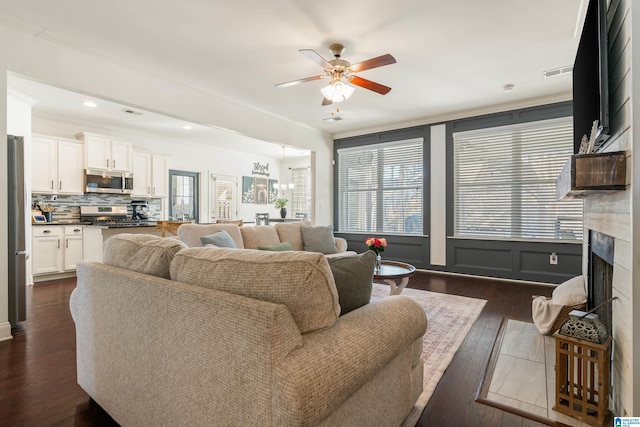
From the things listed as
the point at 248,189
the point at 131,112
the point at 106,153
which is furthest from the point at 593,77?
the point at 248,189

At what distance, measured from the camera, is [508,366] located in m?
2.22

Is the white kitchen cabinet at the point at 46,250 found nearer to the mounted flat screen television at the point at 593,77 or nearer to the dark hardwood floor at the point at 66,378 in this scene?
the dark hardwood floor at the point at 66,378

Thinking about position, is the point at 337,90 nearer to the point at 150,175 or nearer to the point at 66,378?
the point at 66,378

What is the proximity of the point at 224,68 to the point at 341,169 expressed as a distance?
11.5ft

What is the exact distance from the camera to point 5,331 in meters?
2.64

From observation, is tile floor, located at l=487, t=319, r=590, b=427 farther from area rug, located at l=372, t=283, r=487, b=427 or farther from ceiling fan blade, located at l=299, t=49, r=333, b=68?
ceiling fan blade, located at l=299, t=49, r=333, b=68

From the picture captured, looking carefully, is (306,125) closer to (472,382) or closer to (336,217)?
(336,217)

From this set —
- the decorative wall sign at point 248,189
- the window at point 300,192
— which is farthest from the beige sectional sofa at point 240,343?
the window at point 300,192

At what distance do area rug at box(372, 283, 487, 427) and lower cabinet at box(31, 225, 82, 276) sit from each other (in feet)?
15.8

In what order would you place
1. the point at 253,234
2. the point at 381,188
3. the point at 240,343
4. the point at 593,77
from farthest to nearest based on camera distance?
1. the point at 381,188
2. the point at 253,234
3. the point at 593,77
4. the point at 240,343

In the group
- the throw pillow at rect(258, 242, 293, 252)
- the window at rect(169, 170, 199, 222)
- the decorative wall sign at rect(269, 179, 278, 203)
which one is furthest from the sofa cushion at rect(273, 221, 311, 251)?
the decorative wall sign at rect(269, 179, 278, 203)

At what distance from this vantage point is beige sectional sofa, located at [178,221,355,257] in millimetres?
3578

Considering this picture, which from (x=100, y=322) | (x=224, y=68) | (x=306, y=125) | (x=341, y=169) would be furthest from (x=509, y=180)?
(x=100, y=322)

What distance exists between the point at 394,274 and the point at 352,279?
1.96m
